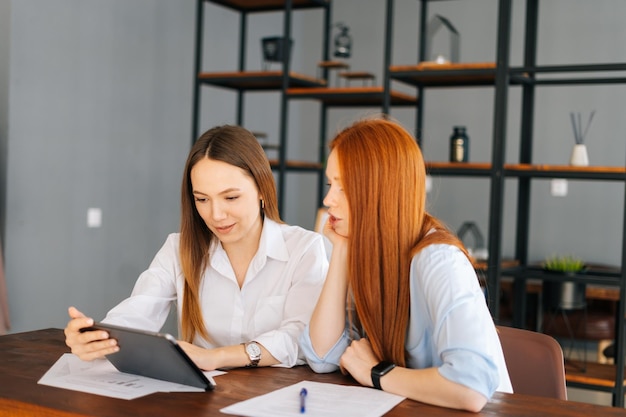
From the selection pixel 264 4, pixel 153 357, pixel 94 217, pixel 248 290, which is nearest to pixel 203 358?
pixel 153 357

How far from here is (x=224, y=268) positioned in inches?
83.0

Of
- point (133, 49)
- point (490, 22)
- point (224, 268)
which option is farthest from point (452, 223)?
point (224, 268)

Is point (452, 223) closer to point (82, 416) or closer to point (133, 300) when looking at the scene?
point (133, 300)

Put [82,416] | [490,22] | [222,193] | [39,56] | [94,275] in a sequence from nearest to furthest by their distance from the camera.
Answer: [82,416], [222,193], [39,56], [94,275], [490,22]

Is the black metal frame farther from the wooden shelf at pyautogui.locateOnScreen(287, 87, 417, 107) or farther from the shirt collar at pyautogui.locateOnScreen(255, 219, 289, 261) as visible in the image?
the shirt collar at pyautogui.locateOnScreen(255, 219, 289, 261)

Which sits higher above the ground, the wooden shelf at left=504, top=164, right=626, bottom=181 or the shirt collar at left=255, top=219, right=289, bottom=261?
the wooden shelf at left=504, top=164, right=626, bottom=181

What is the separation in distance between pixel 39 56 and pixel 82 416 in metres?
3.59

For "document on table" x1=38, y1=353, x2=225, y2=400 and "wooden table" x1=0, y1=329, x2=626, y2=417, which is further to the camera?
"document on table" x1=38, y1=353, x2=225, y2=400

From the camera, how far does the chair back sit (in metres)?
1.83

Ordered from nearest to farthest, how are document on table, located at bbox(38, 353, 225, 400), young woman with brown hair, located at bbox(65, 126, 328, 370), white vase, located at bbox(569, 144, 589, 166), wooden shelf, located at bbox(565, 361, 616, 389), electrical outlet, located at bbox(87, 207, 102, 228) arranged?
document on table, located at bbox(38, 353, 225, 400), young woman with brown hair, located at bbox(65, 126, 328, 370), wooden shelf, located at bbox(565, 361, 616, 389), white vase, located at bbox(569, 144, 589, 166), electrical outlet, located at bbox(87, 207, 102, 228)

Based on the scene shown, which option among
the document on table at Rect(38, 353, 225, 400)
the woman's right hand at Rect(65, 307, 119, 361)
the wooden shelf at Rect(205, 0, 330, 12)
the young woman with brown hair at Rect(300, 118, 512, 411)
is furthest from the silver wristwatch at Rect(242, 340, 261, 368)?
the wooden shelf at Rect(205, 0, 330, 12)

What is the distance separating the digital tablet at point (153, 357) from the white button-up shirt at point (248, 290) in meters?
0.37

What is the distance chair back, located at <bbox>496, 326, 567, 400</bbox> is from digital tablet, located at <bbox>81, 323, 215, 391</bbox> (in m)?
0.73

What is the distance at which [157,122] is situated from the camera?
18.2 ft
